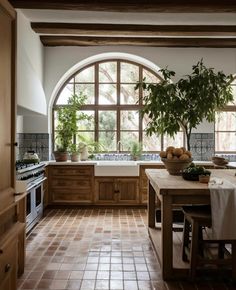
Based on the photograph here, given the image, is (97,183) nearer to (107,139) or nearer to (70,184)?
(70,184)

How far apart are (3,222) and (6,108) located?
67cm

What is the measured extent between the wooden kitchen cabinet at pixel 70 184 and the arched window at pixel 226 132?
2770 millimetres

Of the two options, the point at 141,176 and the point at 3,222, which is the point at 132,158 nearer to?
the point at 141,176

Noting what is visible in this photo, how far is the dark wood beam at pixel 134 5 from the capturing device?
4273mm

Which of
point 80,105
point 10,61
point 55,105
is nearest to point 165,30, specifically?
point 80,105

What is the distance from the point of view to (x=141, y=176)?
6082 millimetres

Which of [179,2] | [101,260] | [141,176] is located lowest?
[101,260]

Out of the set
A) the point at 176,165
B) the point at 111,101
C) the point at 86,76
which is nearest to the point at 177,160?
the point at 176,165

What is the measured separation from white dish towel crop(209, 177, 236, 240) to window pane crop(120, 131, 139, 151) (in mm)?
4096

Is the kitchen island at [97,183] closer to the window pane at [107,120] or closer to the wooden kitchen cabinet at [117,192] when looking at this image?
the wooden kitchen cabinet at [117,192]

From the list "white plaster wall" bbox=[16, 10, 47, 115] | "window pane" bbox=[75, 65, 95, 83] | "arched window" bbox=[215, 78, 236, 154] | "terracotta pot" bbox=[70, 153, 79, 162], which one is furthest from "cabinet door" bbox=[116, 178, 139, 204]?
"window pane" bbox=[75, 65, 95, 83]

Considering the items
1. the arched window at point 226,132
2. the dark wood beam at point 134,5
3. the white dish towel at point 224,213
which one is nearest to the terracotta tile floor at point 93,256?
the white dish towel at point 224,213

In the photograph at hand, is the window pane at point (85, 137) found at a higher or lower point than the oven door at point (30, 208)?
higher

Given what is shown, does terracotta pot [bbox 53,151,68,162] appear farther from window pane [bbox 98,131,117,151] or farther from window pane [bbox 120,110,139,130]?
window pane [bbox 120,110,139,130]
